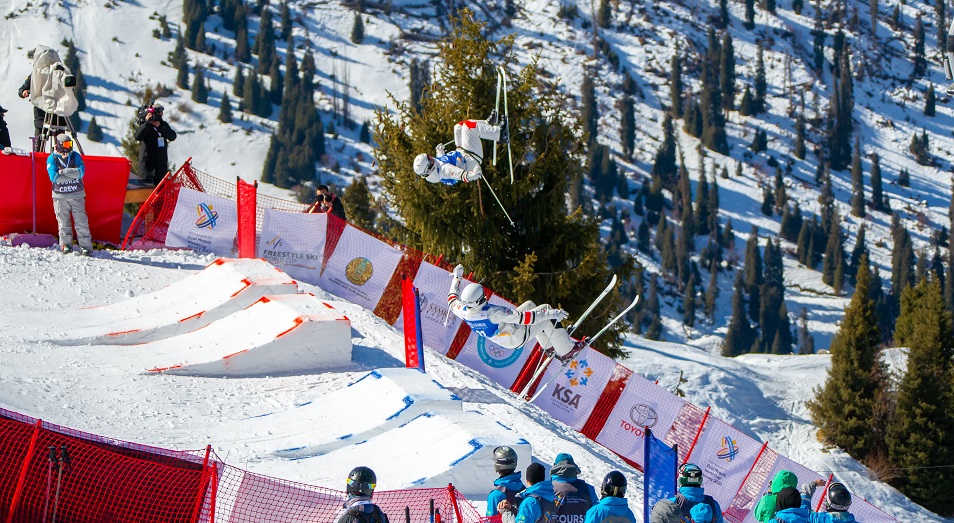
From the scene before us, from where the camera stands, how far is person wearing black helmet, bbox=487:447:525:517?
7539 mm

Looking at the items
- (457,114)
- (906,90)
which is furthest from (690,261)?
(457,114)

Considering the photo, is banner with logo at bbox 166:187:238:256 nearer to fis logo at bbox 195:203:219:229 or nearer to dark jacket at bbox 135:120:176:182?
fis logo at bbox 195:203:219:229

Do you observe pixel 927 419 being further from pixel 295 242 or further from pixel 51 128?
pixel 51 128

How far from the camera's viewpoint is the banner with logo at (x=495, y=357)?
1489 cm

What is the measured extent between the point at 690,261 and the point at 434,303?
133517mm

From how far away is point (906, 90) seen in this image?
579 ft

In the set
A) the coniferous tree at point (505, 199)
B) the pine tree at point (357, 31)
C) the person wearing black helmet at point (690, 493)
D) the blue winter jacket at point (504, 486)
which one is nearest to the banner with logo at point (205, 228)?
the coniferous tree at point (505, 199)

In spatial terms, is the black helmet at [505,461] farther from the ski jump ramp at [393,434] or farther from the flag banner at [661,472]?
the ski jump ramp at [393,434]

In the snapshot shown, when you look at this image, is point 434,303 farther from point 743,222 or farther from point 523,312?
point 743,222

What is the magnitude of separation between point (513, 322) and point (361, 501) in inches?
249

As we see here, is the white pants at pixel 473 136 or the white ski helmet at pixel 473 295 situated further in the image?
the white pants at pixel 473 136

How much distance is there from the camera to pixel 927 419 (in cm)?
4134

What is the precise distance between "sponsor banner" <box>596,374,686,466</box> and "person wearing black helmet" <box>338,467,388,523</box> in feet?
23.9

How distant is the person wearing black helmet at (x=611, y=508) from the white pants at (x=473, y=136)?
28.2ft
